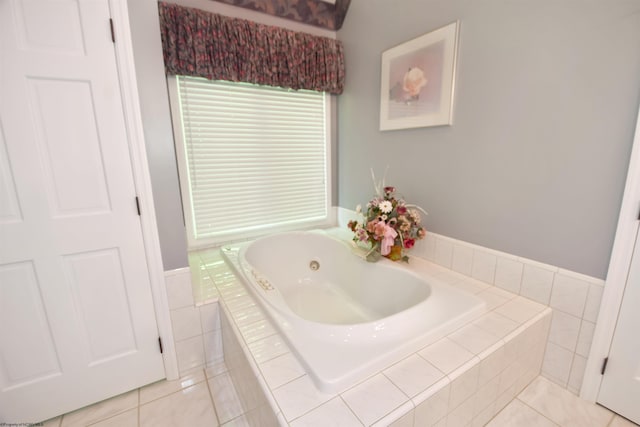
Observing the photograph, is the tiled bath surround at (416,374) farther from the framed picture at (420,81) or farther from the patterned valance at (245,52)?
the patterned valance at (245,52)

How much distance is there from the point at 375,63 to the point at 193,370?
8.22 feet

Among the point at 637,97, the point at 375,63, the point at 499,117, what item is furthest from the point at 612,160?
the point at 375,63

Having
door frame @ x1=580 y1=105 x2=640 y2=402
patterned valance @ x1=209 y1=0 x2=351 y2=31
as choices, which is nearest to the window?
patterned valance @ x1=209 y1=0 x2=351 y2=31

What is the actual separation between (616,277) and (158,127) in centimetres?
220

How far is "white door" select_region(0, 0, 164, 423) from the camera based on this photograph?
1063mm

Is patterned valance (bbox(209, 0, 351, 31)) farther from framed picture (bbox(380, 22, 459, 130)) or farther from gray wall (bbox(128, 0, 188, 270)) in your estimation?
gray wall (bbox(128, 0, 188, 270))

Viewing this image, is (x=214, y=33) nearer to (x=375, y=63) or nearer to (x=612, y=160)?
(x=375, y=63)

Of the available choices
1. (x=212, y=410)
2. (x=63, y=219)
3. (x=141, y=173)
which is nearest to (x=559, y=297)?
(x=212, y=410)

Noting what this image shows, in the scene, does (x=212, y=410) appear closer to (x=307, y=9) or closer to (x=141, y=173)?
(x=141, y=173)

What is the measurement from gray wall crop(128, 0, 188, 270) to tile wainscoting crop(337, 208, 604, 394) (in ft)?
5.74

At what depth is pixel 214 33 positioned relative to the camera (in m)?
1.83

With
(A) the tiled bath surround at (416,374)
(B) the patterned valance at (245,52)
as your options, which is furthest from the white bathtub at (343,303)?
(B) the patterned valance at (245,52)

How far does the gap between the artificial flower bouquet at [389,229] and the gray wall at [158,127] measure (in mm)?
1150

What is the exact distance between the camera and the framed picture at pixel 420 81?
163 cm
